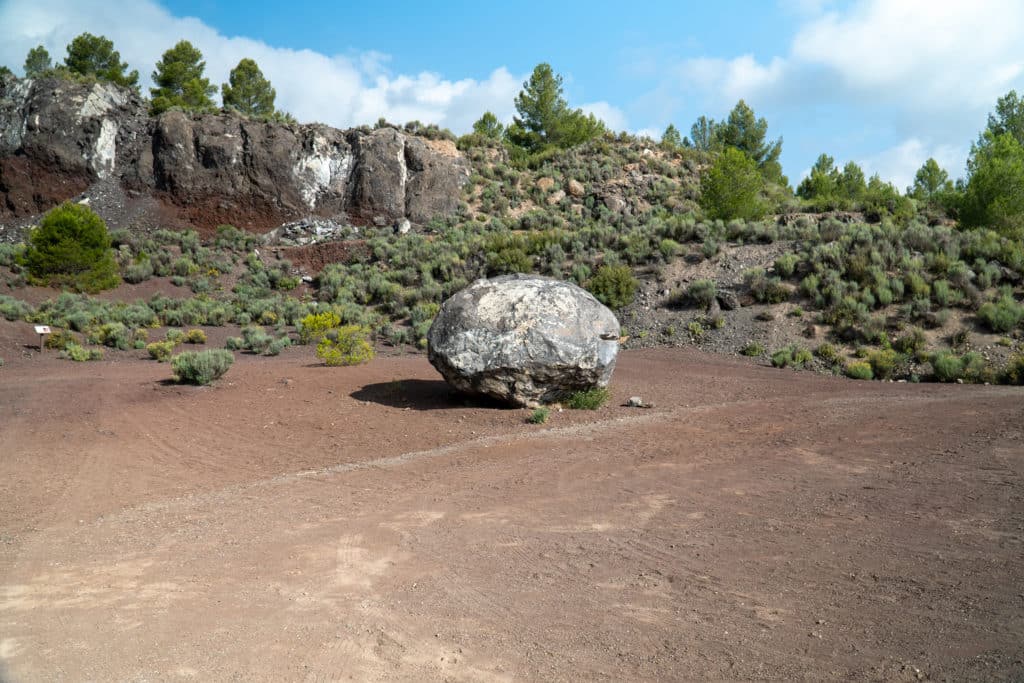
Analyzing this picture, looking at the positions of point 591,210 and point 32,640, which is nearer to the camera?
point 32,640

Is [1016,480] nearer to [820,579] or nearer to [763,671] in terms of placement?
[820,579]

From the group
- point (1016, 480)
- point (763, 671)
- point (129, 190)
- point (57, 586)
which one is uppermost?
point (129, 190)

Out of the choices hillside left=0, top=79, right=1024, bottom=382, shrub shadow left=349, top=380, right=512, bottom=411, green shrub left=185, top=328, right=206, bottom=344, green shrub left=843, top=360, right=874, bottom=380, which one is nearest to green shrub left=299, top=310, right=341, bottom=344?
hillside left=0, top=79, right=1024, bottom=382

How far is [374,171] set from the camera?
45.6 m

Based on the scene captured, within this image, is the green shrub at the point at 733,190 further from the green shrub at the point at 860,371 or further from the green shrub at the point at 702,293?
the green shrub at the point at 860,371

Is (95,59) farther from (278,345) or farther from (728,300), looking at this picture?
(728,300)

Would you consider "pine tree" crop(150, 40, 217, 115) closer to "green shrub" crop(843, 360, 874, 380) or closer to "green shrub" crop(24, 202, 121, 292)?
"green shrub" crop(24, 202, 121, 292)

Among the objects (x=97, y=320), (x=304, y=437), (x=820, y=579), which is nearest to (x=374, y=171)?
(x=97, y=320)

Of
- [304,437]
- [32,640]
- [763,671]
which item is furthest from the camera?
[304,437]

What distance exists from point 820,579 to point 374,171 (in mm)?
44190

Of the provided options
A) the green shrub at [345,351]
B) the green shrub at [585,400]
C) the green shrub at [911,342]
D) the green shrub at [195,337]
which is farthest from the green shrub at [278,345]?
the green shrub at [911,342]

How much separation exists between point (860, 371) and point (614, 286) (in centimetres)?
1037

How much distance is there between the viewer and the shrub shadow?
1307 centimetres

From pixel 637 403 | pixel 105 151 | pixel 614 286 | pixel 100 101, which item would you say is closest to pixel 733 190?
pixel 614 286
